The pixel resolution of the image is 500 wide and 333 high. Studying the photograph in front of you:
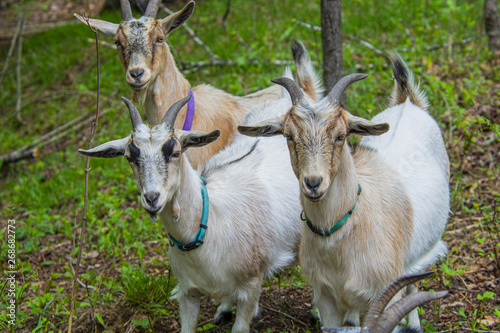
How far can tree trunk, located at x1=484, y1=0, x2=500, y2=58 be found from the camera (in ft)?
21.5

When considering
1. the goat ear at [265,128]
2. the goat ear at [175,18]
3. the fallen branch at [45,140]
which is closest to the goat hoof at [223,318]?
the goat ear at [265,128]

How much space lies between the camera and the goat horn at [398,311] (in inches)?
93.3

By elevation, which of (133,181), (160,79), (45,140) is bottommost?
(45,140)

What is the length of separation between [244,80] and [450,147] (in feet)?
10.2

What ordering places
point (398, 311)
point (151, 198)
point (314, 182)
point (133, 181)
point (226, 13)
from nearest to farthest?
1. point (398, 311)
2. point (314, 182)
3. point (151, 198)
4. point (133, 181)
5. point (226, 13)

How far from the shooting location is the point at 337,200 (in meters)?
2.92

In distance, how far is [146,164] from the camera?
9.50 ft

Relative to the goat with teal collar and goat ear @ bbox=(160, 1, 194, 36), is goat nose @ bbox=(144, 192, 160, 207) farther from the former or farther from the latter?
goat ear @ bbox=(160, 1, 194, 36)

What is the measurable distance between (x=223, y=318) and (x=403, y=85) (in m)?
2.53

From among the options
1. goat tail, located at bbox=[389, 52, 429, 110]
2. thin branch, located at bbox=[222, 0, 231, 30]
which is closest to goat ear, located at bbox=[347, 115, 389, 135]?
goat tail, located at bbox=[389, 52, 429, 110]

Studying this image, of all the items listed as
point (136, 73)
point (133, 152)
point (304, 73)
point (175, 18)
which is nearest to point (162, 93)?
point (136, 73)

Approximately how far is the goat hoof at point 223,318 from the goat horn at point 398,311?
1781mm

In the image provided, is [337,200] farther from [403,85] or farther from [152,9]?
[152,9]

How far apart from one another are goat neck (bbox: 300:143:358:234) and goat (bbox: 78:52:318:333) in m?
0.70
